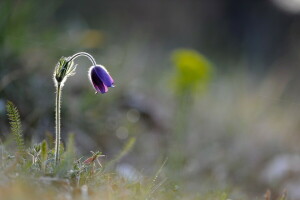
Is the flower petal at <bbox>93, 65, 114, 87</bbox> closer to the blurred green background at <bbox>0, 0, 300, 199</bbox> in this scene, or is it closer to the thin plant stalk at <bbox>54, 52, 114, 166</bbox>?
the thin plant stalk at <bbox>54, 52, 114, 166</bbox>

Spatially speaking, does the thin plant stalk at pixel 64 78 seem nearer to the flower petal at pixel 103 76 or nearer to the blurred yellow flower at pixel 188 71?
the flower petal at pixel 103 76

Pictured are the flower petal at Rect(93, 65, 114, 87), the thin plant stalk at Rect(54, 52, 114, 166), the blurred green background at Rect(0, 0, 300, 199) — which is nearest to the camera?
the thin plant stalk at Rect(54, 52, 114, 166)

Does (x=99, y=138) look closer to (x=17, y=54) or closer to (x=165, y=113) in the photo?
(x=17, y=54)

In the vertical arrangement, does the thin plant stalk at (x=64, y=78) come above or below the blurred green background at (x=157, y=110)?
below

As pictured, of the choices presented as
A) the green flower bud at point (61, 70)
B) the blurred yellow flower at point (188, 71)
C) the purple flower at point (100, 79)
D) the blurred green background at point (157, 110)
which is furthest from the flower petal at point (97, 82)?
the blurred yellow flower at point (188, 71)

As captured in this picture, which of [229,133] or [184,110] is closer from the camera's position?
[184,110]

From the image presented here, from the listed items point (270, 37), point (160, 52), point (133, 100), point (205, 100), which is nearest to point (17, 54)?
point (133, 100)

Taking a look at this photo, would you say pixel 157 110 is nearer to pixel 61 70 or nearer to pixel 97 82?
pixel 97 82

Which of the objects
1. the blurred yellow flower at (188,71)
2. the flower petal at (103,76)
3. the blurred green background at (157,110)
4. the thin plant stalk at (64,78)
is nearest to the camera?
the thin plant stalk at (64,78)

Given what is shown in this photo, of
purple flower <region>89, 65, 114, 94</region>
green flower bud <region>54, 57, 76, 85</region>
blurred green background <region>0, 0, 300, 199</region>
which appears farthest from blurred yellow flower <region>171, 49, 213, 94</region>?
green flower bud <region>54, 57, 76, 85</region>
